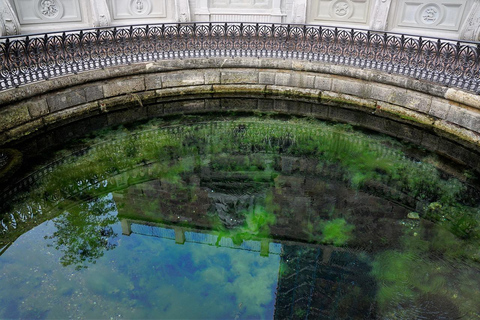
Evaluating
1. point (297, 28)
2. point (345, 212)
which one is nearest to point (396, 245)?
point (345, 212)

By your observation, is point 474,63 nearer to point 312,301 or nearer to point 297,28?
point 297,28

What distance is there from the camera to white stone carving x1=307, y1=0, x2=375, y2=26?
12.5 metres

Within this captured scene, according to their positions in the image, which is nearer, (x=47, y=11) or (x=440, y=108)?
(x=440, y=108)

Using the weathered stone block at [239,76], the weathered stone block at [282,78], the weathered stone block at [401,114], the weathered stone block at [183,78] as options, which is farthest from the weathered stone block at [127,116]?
the weathered stone block at [401,114]

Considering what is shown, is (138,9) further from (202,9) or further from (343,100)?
(343,100)

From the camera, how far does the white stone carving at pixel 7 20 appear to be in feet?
34.3

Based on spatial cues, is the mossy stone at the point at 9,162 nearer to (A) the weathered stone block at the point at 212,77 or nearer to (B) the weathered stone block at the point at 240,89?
(A) the weathered stone block at the point at 212,77

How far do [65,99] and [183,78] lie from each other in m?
3.09

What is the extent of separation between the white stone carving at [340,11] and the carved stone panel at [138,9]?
4.92 metres

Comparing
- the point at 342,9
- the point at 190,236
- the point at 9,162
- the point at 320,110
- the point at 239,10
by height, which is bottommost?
the point at 190,236

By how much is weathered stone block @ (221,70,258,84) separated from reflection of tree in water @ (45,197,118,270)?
5.41 m

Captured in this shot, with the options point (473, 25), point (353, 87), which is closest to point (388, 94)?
point (353, 87)

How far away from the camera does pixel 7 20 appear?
34.6 feet

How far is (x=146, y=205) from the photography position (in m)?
6.61
